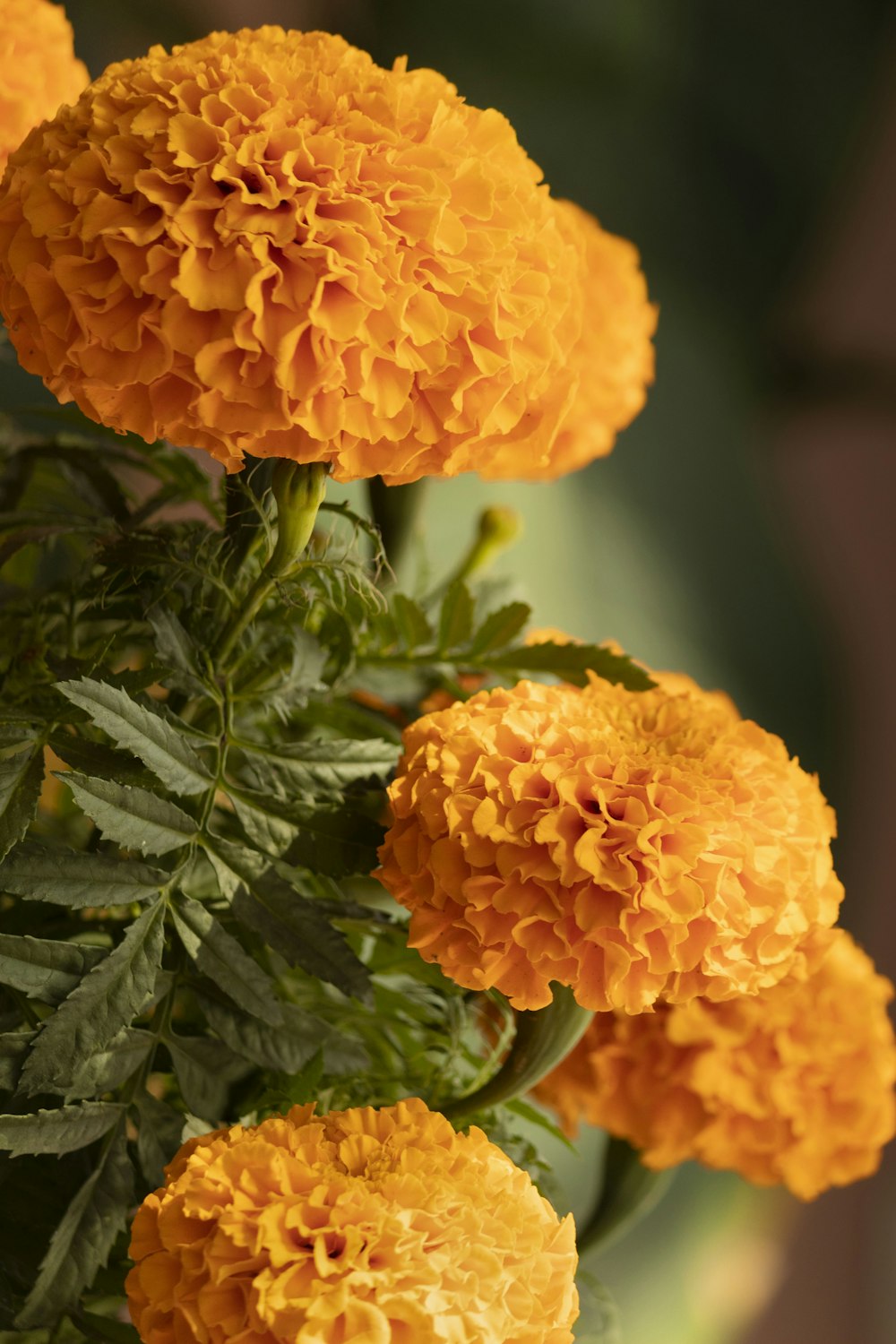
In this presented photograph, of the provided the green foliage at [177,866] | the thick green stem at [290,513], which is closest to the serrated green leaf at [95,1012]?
the green foliage at [177,866]

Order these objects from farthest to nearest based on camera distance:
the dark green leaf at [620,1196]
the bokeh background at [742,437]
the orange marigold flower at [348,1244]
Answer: the bokeh background at [742,437] < the dark green leaf at [620,1196] < the orange marigold flower at [348,1244]

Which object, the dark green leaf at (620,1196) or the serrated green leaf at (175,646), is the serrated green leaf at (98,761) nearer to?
the serrated green leaf at (175,646)

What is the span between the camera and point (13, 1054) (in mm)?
323

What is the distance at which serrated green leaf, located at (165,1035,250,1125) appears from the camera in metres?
0.36

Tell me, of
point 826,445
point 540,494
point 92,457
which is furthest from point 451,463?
point 826,445

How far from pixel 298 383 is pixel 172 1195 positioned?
200 millimetres

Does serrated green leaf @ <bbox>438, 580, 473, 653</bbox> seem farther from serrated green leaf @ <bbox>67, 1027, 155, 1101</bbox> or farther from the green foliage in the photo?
serrated green leaf @ <bbox>67, 1027, 155, 1101</bbox>

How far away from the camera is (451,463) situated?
0.32 m

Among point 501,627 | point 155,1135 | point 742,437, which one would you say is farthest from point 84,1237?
point 742,437

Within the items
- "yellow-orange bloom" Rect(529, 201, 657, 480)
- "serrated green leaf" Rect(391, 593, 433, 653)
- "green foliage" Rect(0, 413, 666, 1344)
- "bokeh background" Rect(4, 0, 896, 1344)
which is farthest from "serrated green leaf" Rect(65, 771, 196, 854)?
"bokeh background" Rect(4, 0, 896, 1344)

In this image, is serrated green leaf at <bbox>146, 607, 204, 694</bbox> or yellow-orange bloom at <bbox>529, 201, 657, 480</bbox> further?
yellow-orange bloom at <bbox>529, 201, 657, 480</bbox>

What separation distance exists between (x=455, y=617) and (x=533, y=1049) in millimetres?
155

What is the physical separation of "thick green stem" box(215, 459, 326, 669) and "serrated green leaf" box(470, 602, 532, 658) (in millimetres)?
105

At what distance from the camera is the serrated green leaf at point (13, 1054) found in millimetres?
320
